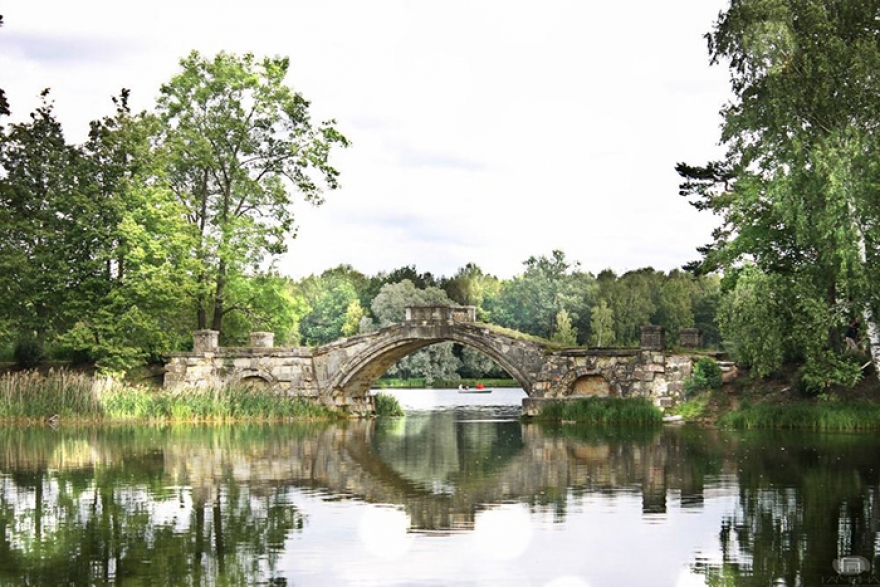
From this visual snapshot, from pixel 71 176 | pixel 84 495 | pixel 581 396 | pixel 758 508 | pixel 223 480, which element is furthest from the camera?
pixel 71 176

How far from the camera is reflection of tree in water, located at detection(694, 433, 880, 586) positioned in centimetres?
1156

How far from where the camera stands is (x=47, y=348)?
45.0m

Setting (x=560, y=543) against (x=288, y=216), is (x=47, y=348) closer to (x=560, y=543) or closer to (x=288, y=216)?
(x=288, y=216)

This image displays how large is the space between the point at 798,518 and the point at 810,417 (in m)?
17.1

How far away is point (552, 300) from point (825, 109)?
2553 inches

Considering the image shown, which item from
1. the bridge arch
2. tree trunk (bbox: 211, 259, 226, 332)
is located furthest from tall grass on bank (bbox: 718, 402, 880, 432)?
tree trunk (bbox: 211, 259, 226, 332)

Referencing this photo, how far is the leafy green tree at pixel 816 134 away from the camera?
90.6ft

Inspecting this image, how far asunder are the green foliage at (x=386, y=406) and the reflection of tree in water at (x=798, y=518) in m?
20.8

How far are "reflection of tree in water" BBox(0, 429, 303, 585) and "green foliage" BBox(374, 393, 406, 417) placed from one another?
2024 centimetres

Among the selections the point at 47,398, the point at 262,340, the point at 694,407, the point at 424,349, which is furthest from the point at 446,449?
the point at 424,349

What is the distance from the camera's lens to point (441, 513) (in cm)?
1584

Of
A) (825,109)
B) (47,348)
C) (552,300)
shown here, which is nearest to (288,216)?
(47,348)

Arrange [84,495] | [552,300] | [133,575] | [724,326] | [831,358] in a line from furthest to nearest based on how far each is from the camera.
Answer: [552,300], [724,326], [831,358], [84,495], [133,575]

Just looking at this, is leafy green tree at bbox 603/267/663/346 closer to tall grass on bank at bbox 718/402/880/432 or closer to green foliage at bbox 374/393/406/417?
green foliage at bbox 374/393/406/417
